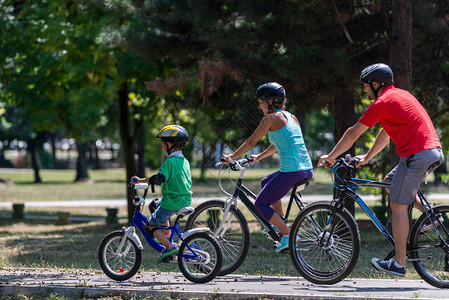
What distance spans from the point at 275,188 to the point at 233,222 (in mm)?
680

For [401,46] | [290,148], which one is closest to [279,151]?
[290,148]

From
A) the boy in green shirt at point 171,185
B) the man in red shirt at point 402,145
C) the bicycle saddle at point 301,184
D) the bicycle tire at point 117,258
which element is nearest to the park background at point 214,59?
the bicycle tire at point 117,258

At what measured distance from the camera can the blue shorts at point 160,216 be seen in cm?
670

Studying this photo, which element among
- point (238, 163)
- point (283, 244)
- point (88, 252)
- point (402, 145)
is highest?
point (402, 145)

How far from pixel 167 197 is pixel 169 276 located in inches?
38.9

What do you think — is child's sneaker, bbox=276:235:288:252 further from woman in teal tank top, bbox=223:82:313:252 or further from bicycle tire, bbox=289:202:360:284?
bicycle tire, bbox=289:202:360:284

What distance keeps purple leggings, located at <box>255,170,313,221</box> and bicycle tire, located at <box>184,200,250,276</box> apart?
0.24 metres

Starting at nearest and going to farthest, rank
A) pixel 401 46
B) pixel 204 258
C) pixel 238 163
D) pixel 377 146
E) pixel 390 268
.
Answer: pixel 390 268 → pixel 377 146 → pixel 204 258 → pixel 238 163 → pixel 401 46

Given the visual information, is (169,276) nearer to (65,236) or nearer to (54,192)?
(65,236)

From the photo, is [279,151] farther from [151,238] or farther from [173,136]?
[151,238]

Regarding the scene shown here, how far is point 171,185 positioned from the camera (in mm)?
6660

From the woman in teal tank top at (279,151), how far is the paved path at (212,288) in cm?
53

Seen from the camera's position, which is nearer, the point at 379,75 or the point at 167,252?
the point at 379,75

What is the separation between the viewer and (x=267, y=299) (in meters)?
5.88
